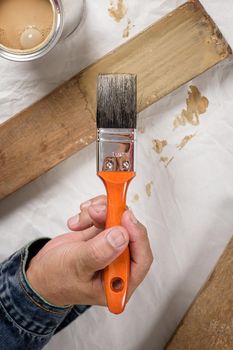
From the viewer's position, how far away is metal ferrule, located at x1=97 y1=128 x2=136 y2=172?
2.21 feet

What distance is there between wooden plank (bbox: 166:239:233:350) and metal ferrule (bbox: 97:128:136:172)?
0.86 feet

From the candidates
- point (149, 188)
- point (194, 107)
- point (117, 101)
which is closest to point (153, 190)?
point (149, 188)

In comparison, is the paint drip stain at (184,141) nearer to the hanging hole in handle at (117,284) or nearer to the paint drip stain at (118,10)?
the paint drip stain at (118,10)

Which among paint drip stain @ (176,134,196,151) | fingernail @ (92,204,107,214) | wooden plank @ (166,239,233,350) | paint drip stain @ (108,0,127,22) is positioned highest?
paint drip stain @ (108,0,127,22)

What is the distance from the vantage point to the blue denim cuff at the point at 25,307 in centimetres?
80

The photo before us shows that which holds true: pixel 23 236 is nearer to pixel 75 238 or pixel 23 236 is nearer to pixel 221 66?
pixel 75 238

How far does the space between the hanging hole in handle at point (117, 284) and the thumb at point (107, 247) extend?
0.02 metres

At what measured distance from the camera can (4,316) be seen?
2.68 ft

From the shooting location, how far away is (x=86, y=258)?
65 centimetres

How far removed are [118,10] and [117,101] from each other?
0.80ft

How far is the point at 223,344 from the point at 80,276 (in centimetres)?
29

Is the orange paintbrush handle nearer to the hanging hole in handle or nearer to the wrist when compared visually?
the hanging hole in handle

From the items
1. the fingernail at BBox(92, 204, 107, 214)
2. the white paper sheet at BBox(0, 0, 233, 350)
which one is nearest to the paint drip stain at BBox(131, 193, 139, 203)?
the white paper sheet at BBox(0, 0, 233, 350)

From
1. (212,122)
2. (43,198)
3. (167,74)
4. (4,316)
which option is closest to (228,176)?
(212,122)
